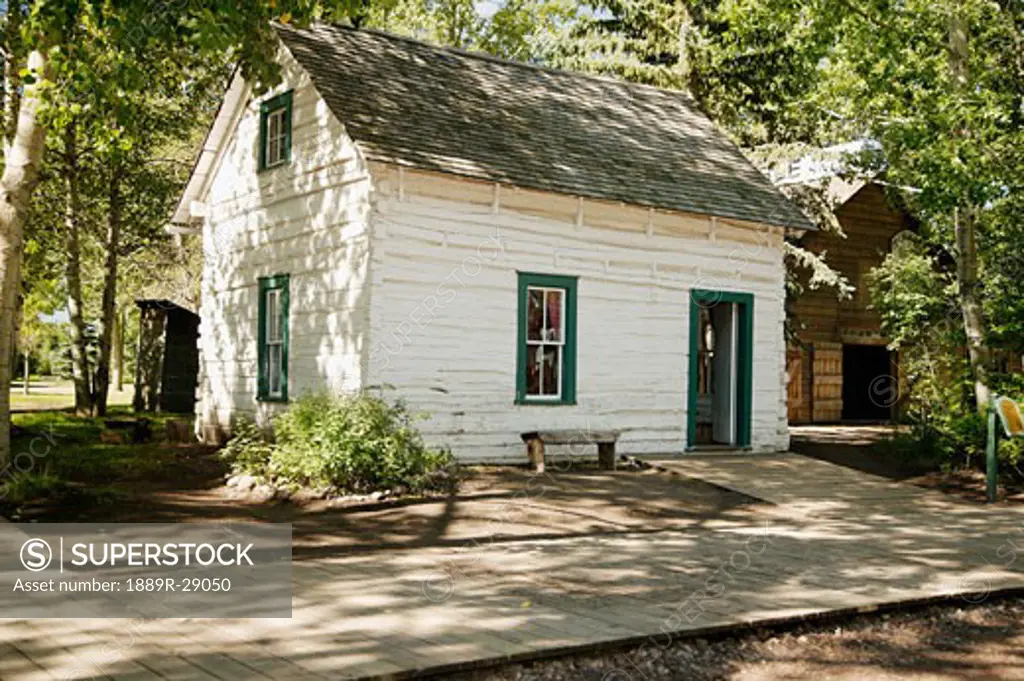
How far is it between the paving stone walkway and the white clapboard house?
4992 millimetres

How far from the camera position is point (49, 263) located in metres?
27.2

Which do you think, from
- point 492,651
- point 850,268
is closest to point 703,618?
point 492,651

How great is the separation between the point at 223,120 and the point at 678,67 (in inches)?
447

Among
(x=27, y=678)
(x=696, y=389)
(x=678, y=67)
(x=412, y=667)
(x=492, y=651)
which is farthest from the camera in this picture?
(x=678, y=67)

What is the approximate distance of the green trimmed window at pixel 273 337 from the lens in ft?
54.3

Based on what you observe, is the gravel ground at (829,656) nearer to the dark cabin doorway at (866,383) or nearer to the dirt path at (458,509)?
the dirt path at (458,509)

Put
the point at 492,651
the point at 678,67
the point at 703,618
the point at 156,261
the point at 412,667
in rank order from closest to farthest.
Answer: the point at 412,667, the point at 492,651, the point at 703,618, the point at 678,67, the point at 156,261

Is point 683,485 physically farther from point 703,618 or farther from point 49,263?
point 49,263

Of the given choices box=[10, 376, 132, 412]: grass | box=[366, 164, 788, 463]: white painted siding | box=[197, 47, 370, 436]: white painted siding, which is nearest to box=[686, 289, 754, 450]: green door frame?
box=[366, 164, 788, 463]: white painted siding

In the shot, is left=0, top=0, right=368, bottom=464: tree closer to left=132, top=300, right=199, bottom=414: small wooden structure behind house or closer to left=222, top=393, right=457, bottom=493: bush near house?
left=222, top=393, right=457, bottom=493: bush near house

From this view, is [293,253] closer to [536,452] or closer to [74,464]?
[74,464]

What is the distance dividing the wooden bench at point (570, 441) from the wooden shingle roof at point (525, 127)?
3.73 meters

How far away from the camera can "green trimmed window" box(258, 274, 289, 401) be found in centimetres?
1655

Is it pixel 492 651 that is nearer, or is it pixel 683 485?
pixel 492 651
